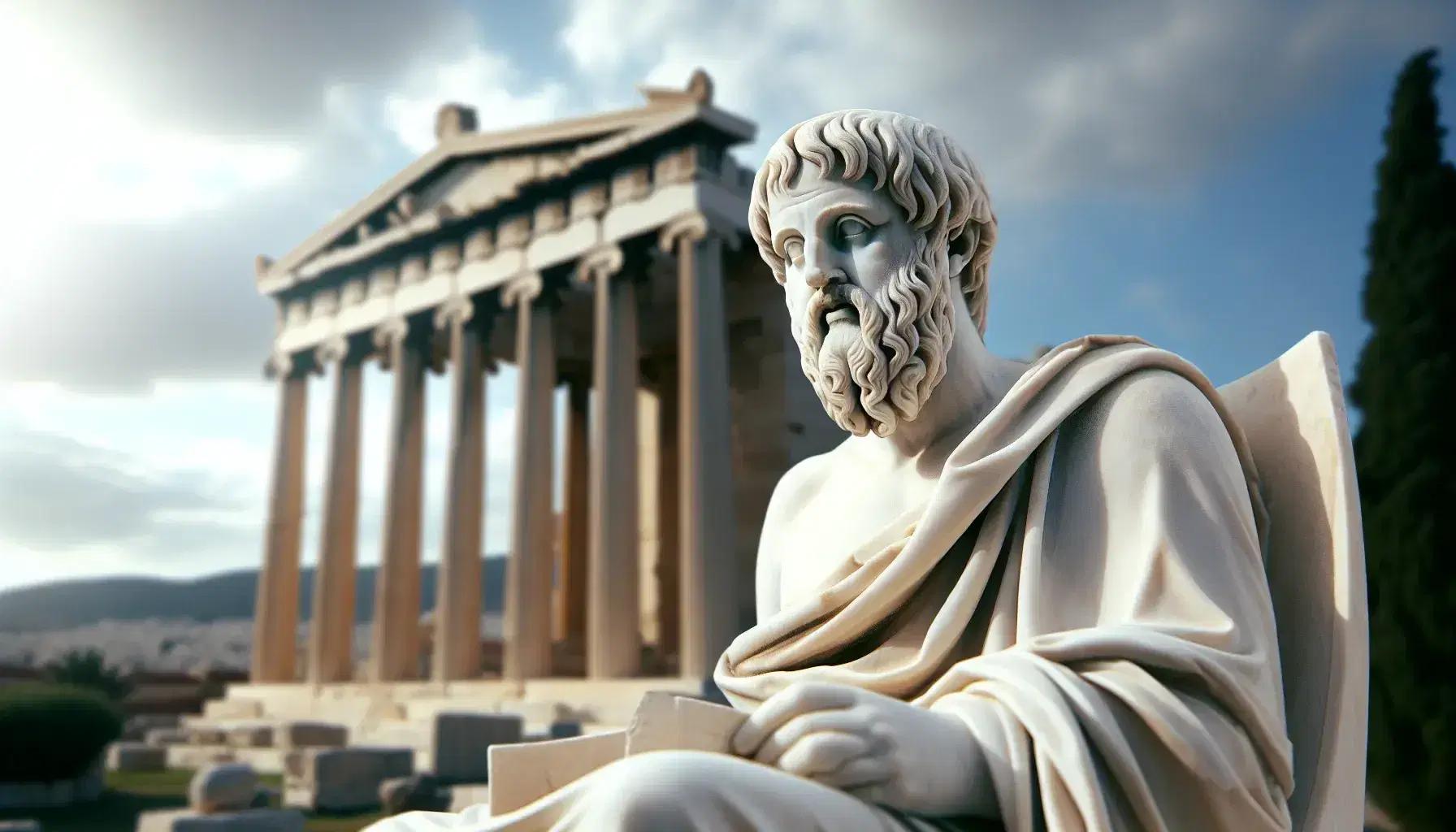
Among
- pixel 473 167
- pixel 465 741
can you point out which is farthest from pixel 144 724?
pixel 465 741

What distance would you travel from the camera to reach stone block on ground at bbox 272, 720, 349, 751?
14.0 metres

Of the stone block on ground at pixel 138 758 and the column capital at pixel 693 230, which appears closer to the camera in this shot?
the stone block on ground at pixel 138 758

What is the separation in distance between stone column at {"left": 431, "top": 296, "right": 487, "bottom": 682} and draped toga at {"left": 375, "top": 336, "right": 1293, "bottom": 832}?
17.3 m

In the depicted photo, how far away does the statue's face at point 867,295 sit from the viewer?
242 centimetres

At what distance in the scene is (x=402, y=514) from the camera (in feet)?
67.8

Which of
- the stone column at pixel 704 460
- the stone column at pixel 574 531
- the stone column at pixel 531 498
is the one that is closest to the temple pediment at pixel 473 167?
the stone column at pixel 704 460

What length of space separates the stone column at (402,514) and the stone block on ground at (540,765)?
751 inches

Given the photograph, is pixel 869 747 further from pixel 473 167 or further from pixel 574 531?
pixel 574 531

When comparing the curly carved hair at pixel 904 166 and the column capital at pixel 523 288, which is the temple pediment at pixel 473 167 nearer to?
the column capital at pixel 523 288

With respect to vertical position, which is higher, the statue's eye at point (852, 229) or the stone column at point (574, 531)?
the stone column at point (574, 531)

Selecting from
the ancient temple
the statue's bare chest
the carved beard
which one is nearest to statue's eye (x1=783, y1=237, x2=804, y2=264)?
the carved beard

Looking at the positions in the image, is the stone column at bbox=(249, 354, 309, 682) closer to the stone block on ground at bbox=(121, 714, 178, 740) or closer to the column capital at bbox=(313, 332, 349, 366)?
the column capital at bbox=(313, 332, 349, 366)

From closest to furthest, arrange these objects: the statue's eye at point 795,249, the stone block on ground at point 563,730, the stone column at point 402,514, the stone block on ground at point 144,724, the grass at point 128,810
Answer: the statue's eye at point 795,249 < the grass at point 128,810 < the stone block on ground at point 563,730 < the stone column at point 402,514 < the stone block on ground at point 144,724

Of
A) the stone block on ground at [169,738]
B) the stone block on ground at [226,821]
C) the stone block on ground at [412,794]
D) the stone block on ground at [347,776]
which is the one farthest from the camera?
the stone block on ground at [169,738]
